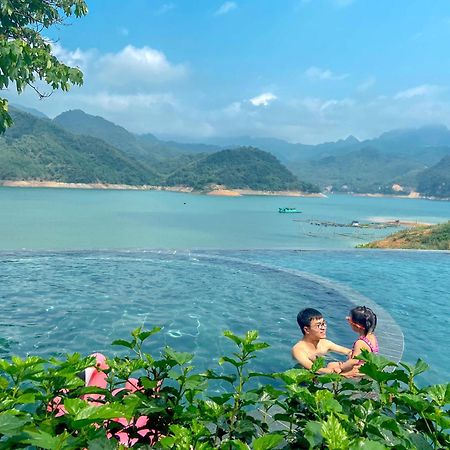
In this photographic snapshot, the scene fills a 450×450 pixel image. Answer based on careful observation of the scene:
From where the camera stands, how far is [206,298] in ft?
38.3

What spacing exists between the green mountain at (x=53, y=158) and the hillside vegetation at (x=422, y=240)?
484 ft

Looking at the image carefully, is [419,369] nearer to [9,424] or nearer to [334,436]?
[334,436]

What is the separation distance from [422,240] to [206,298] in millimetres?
24729

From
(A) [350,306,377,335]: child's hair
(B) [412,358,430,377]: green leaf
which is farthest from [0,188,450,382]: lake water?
(B) [412,358,430,377]: green leaf

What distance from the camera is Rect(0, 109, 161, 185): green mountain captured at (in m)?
158

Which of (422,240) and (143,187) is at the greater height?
(422,240)

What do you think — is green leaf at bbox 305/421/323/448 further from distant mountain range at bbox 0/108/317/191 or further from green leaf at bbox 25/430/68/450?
distant mountain range at bbox 0/108/317/191

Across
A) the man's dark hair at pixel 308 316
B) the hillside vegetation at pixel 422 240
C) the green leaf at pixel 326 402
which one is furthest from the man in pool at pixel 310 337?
the hillside vegetation at pixel 422 240

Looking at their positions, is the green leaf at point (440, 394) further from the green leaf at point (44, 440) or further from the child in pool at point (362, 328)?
the child in pool at point (362, 328)

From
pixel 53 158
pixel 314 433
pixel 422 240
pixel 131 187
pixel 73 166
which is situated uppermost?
pixel 53 158

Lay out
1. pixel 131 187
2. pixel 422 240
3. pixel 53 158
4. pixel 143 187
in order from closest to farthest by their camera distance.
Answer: pixel 422 240 < pixel 53 158 < pixel 131 187 < pixel 143 187

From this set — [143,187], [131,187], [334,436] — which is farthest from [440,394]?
[143,187]

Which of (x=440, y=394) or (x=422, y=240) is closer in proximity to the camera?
(x=440, y=394)

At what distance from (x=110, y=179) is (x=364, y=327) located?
610 feet
